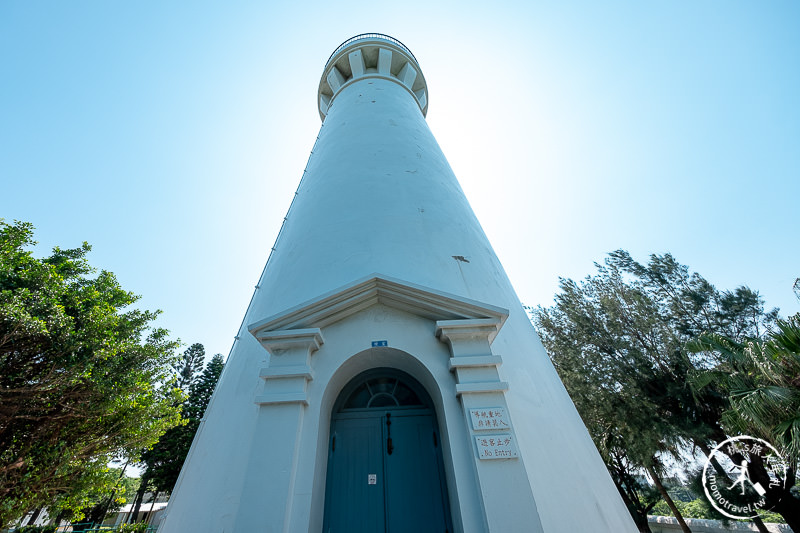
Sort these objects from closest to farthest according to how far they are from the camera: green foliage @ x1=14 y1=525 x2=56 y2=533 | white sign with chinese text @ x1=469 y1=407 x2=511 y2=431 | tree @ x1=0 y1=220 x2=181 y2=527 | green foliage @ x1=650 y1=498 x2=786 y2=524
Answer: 1. white sign with chinese text @ x1=469 y1=407 x2=511 y2=431
2. tree @ x1=0 y1=220 x2=181 y2=527
3. green foliage @ x1=14 y1=525 x2=56 y2=533
4. green foliage @ x1=650 y1=498 x2=786 y2=524

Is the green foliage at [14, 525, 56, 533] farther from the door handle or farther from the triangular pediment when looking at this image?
the door handle

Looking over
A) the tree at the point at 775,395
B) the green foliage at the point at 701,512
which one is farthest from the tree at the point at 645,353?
the tree at the point at 775,395

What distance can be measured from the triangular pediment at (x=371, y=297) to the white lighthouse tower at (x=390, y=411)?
0.02 metres

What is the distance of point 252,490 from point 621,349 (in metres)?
12.4

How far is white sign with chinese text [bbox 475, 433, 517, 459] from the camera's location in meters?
2.90

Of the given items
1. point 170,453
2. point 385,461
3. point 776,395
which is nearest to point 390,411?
point 385,461

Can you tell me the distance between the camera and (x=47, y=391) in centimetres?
774

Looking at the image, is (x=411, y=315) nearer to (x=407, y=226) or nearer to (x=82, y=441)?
(x=407, y=226)

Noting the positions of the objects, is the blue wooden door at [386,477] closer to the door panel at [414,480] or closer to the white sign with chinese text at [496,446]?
the door panel at [414,480]

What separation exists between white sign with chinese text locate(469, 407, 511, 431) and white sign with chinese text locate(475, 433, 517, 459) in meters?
0.07

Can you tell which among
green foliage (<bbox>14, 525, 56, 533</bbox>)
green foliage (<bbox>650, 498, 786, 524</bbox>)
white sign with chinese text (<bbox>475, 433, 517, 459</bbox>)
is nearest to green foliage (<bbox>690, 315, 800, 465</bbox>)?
white sign with chinese text (<bbox>475, 433, 517, 459</bbox>)

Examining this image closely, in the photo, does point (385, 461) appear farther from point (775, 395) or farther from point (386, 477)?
point (775, 395)

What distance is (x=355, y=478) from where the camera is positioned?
3.48 metres

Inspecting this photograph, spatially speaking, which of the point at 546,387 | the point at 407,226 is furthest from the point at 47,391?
the point at 546,387
